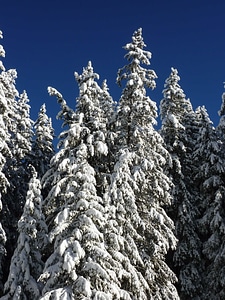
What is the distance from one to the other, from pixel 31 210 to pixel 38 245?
1792 millimetres

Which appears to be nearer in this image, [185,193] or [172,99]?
[185,193]

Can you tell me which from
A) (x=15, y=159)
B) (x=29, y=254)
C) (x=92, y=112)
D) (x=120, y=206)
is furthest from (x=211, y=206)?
(x=15, y=159)

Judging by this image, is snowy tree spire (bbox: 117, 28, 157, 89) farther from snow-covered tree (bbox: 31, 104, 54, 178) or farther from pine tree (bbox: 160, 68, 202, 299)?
snow-covered tree (bbox: 31, 104, 54, 178)

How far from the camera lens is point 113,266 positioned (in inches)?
629

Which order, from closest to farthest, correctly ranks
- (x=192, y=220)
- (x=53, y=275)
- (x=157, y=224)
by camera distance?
(x=53, y=275) → (x=157, y=224) → (x=192, y=220)

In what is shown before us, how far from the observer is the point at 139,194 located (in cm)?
2006

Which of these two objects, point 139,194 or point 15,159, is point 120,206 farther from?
point 15,159

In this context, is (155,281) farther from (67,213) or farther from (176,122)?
(176,122)

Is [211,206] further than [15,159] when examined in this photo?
No

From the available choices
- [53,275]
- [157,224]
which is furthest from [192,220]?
[53,275]

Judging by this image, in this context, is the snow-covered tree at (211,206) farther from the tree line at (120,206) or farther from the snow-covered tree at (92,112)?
the snow-covered tree at (92,112)

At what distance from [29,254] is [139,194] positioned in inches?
255

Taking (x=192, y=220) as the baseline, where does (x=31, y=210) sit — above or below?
below

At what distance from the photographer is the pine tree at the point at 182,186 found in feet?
78.9
